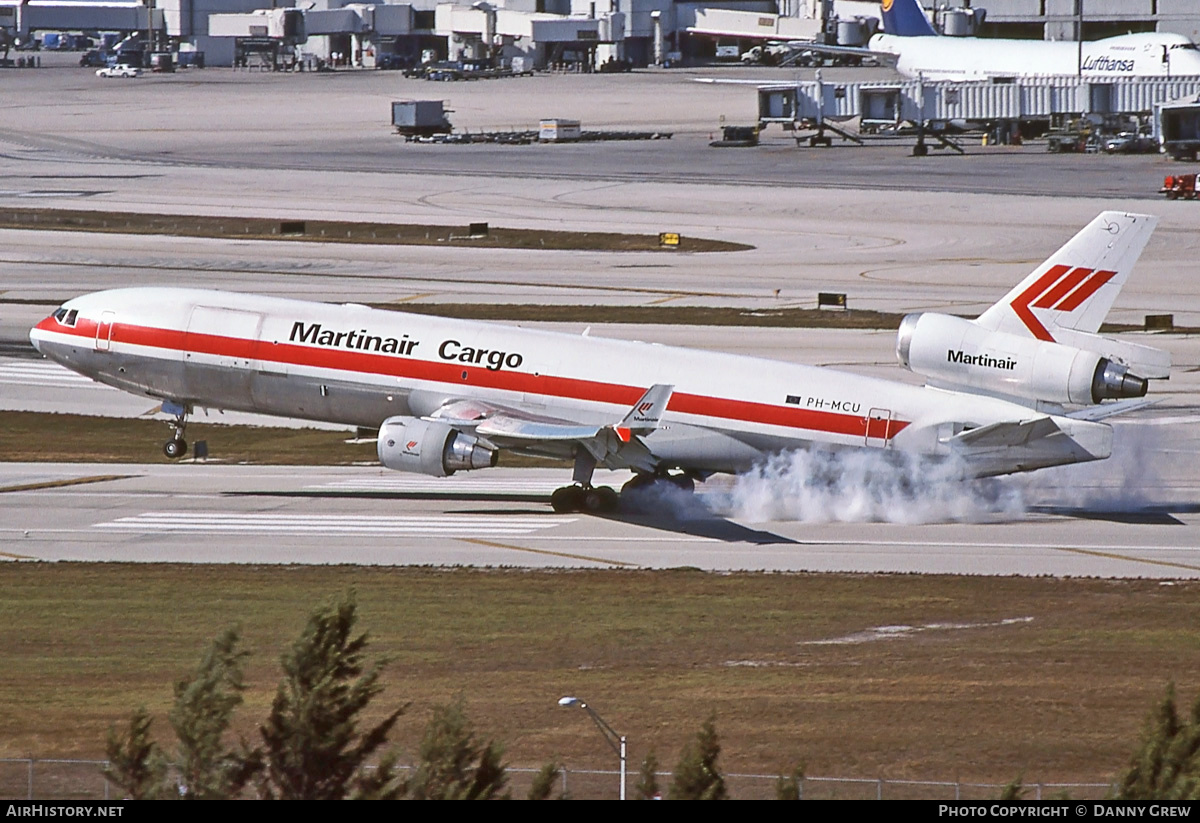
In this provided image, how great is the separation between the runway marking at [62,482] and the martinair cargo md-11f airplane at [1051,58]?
141 m

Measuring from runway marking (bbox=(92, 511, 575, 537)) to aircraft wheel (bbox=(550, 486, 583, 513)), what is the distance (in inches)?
29.1

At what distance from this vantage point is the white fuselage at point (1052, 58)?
177250mm

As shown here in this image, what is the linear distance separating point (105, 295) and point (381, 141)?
417 ft

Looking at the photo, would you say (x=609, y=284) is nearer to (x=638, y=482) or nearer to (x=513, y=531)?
(x=638, y=482)

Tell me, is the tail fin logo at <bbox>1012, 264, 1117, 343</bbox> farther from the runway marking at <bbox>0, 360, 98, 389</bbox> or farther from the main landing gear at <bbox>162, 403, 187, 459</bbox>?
the runway marking at <bbox>0, 360, 98, 389</bbox>

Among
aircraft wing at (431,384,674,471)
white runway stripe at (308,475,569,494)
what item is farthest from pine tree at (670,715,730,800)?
white runway stripe at (308,475,569,494)

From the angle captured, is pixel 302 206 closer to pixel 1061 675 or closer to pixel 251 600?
pixel 251 600

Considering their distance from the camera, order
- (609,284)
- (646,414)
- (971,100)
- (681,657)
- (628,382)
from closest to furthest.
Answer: (681,657)
(646,414)
(628,382)
(609,284)
(971,100)

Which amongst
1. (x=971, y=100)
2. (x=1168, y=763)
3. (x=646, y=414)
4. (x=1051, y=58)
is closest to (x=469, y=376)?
(x=646, y=414)

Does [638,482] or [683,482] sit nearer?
[683,482]

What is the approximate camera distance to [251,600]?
41938mm

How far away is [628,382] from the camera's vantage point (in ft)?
169

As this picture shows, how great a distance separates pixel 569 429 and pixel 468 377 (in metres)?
4.56

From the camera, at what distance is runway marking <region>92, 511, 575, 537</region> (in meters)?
50.6
